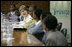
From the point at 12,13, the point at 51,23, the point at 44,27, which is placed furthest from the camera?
the point at 12,13

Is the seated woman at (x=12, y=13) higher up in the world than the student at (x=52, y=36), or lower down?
higher up

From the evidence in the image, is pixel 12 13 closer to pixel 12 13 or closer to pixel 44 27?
pixel 12 13

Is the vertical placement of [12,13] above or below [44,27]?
above

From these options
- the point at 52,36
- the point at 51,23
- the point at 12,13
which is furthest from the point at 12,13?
the point at 52,36

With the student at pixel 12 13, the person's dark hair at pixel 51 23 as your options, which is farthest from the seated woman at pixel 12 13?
the person's dark hair at pixel 51 23

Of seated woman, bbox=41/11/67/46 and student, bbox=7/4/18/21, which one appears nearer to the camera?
seated woman, bbox=41/11/67/46

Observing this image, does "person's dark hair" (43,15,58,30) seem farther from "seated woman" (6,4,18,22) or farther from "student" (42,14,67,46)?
"seated woman" (6,4,18,22)

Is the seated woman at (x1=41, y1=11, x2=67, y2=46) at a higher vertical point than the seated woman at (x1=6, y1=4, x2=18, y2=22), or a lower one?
lower

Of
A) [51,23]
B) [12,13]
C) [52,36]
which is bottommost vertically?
[52,36]

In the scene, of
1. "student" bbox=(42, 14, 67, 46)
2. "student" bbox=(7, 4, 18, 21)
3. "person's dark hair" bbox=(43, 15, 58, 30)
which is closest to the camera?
"student" bbox=(42, 14, 67, 46)

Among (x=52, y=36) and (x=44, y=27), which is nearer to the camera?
(x=52, y=36)

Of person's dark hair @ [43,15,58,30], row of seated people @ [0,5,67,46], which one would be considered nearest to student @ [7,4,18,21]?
row of seated people @ [0,5,67,46]

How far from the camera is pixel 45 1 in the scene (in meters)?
7.57

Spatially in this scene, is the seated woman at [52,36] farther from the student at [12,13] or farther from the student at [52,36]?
the student at [12,13]
